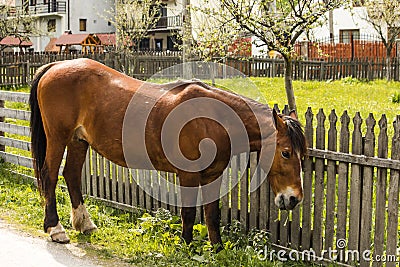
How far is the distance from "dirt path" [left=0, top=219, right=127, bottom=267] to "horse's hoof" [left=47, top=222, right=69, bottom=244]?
2.5 inches

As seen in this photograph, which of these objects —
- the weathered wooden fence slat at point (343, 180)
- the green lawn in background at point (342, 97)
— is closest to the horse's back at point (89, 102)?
the weathered wooden fence slat at point (343, 180)

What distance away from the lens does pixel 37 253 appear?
6109mm

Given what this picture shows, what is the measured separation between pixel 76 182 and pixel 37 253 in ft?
3.98

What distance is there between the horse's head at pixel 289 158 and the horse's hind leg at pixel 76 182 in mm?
2482

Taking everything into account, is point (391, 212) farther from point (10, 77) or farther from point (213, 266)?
point (10, 77)

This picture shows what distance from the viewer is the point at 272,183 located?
5.67 metres

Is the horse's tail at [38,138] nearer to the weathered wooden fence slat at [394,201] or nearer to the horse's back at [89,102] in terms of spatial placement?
the horse's back at [89,102]

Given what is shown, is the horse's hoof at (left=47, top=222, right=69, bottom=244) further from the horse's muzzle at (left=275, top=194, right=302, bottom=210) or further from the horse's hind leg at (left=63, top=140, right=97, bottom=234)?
the horse's muzzle at (left=275, top=194, right=302, bottom=210)

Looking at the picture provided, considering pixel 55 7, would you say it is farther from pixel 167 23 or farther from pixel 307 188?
pixel 307 188

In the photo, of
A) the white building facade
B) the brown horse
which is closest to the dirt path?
the brown horse

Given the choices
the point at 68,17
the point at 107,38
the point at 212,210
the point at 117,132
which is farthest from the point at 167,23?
the point at 212,210

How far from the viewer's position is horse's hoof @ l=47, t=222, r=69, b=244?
6.52m

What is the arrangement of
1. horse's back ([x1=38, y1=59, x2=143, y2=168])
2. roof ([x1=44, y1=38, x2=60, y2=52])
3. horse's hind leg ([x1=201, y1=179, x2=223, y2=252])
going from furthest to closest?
roof ([x1=44, y1=38, x2=60, y2=52])
horse's back ([x1=38, y1=59, x2=143, y2=168])
horse's hind leg ([x1=201, y1=179, x2=223, y2=252])

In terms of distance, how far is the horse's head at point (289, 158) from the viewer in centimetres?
539
